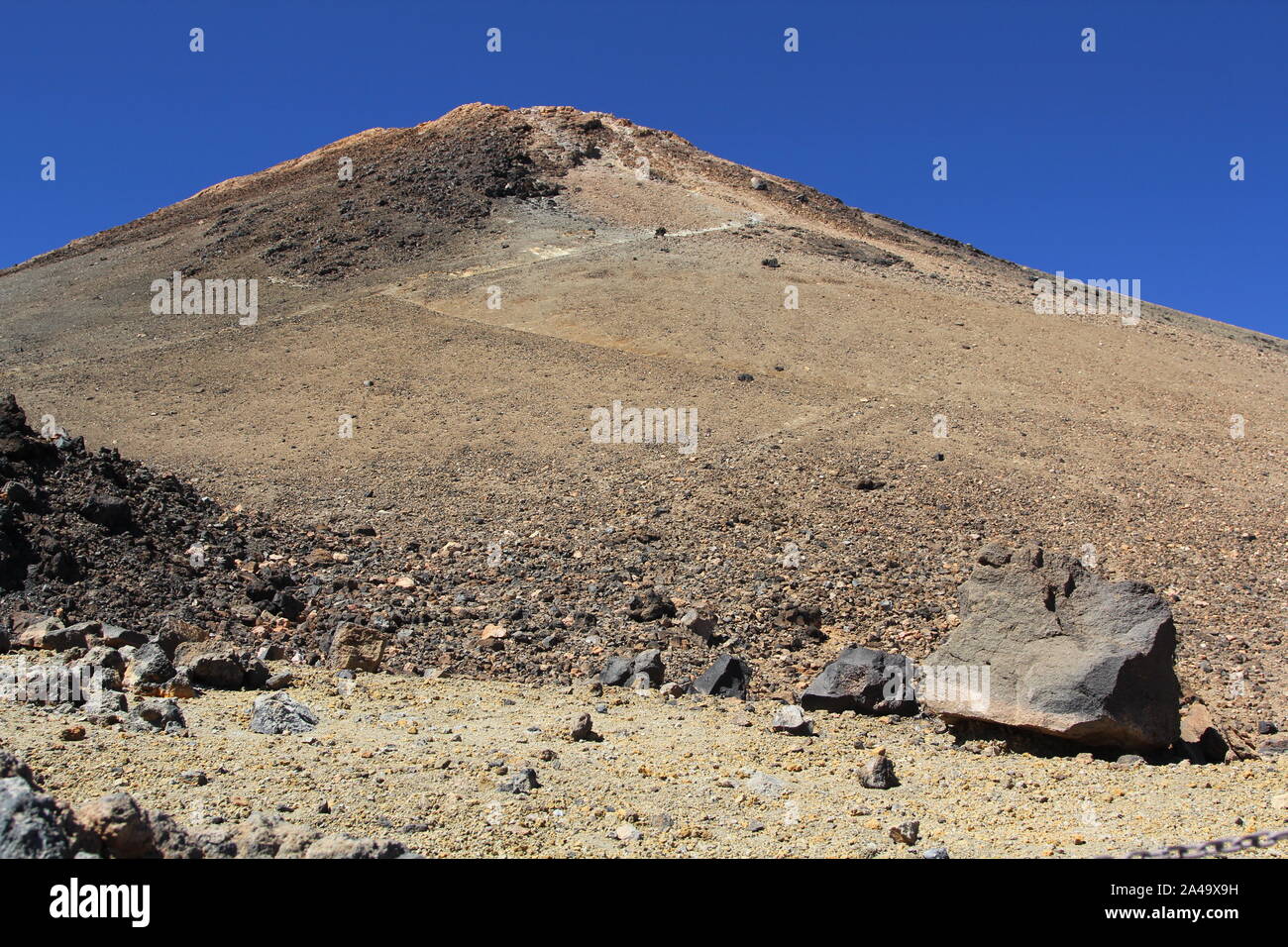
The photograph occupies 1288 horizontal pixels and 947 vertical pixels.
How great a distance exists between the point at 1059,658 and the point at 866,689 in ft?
4.50

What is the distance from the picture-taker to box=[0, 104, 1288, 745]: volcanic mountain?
32.4ft

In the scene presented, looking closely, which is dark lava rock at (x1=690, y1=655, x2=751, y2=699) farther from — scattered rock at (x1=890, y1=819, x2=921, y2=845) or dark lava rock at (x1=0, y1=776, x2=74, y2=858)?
dark lava rock at (x1=0, y1=776, x2=74, y2=858)

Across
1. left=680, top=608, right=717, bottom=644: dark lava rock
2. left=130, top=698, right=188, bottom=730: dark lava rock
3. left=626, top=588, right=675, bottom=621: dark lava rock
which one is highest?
left=626, top=588, right=675, bottom=621: dark lava rock

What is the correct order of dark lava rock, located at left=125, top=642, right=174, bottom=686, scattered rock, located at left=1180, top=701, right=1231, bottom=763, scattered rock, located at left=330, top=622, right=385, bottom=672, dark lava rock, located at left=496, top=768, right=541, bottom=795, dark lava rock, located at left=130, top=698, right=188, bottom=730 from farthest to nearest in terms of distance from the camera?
1. scattered rock, located at left=330, top=622, right=385, bottom=672
2. scattered rock, located at left=1180, top=701, right=1231, bottom=763
3. dark lava rock, located at left=125, top=642, right=174, bottom=686
4. dark lava rock, located at left=130, top=698, right=188, bottom=730
5. dark lava rock, located at left=496, top=768, right=541, bottom=795

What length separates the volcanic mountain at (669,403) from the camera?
9.87m

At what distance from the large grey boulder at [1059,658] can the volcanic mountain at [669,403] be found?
152 centimetres

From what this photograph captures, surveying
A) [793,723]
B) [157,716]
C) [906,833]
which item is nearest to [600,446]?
[793,723]

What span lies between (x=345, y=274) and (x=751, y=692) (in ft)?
69.2

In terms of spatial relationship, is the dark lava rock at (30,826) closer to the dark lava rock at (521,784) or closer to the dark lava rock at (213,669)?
the dark lava rock at (521,784)

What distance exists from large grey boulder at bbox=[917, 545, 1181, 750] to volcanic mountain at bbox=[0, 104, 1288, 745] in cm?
152

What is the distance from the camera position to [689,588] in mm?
9609

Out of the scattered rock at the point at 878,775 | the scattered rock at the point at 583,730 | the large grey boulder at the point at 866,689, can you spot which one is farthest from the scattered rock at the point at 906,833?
the large grey boulder at the point at 866,689

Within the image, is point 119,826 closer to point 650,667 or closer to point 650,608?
point 650,667

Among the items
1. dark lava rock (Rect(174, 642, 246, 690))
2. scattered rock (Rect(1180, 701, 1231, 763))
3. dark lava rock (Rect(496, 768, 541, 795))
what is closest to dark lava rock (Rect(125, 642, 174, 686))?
dark lava rock (Rect(174, 642, 246, 690))
